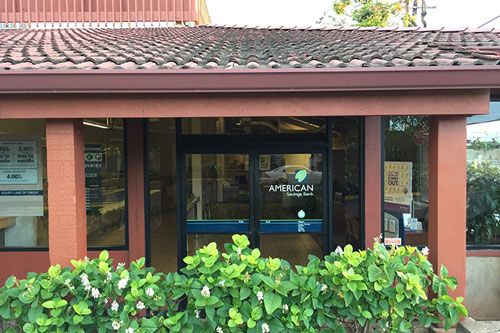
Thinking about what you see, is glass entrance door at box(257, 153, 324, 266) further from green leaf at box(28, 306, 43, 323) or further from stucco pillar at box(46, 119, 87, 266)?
Answer: green leaf at box(28, 306, 43, 323)

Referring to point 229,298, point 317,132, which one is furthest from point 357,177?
point 229,298

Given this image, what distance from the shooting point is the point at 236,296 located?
310 cm

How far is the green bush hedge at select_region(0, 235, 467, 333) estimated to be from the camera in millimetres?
3057

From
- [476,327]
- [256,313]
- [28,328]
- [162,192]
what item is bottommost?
[476,327]

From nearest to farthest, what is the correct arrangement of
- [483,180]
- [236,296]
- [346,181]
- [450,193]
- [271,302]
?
1. [271,302]
2. [236,296]
3. [450,193]
4. [483,180]
5. [346,181]

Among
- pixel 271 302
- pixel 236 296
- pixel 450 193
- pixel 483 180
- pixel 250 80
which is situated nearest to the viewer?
pixel 271 302

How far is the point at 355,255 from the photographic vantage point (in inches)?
130

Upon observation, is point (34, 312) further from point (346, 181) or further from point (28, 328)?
point (346, 181)

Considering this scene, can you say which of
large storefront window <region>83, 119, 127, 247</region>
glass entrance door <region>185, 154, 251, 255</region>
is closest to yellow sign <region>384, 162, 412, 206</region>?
glass entrance door <region>185, 154, 251, 255</region>

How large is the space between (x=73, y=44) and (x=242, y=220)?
3.72 meters

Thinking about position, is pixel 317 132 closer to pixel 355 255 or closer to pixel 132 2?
pixel 355 255

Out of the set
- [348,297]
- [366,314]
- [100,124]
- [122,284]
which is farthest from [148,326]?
[100,124]

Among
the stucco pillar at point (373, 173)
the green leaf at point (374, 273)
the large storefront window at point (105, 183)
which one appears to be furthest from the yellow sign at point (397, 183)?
the large storefront window at point (105, 183)

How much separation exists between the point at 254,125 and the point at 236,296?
110 inches
